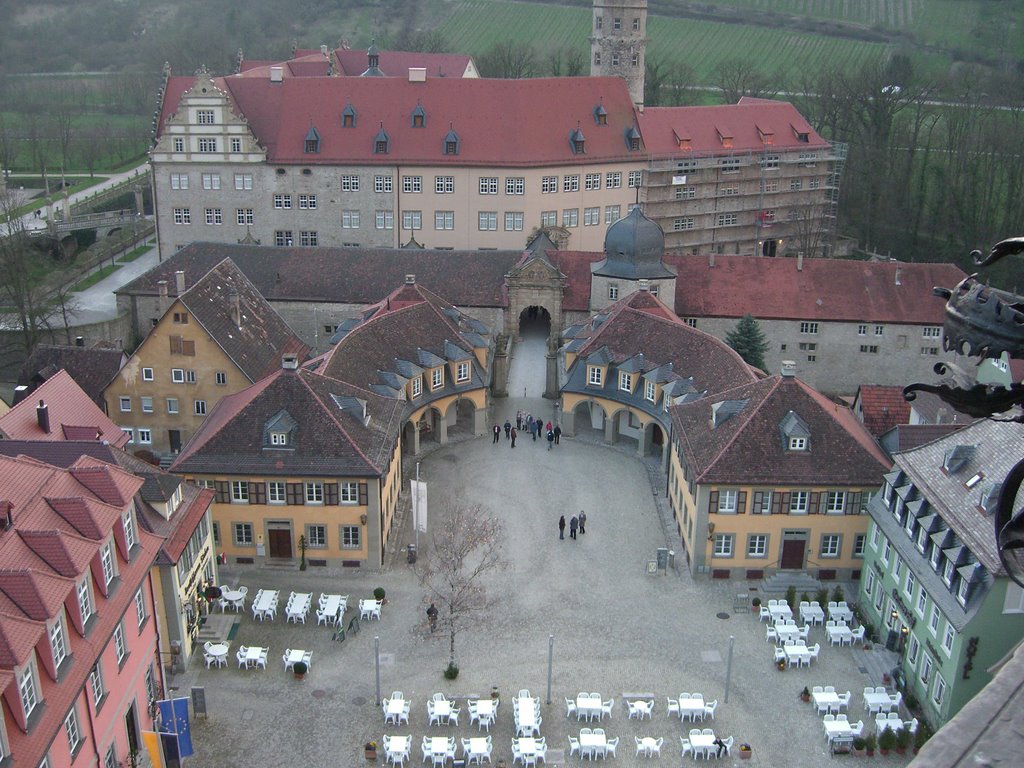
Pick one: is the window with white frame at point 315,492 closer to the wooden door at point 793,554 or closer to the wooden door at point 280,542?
the wooden door at point 280,542

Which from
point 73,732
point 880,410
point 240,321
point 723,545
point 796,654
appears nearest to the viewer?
point 73,732

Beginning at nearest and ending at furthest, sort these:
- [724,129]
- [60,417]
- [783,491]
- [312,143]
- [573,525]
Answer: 1. [60,417]
2. [783,491]
3. [573,525]
4. [312,143]
5. [724,129]

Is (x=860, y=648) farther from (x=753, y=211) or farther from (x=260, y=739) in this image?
(x=753, y=211)

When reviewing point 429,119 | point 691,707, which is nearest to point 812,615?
point 691,707

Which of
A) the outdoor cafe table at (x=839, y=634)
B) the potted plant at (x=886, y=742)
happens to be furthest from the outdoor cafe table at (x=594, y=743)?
the outdoor cafe table at (x=839, y=634)

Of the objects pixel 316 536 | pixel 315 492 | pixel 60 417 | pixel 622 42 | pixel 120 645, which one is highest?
pixel 622 42

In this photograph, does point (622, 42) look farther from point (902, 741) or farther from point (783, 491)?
point (902, 741)
